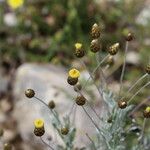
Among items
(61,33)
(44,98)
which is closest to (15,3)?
(61,33)

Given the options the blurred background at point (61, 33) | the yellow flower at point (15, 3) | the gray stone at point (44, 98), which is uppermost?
the yellow flower at point (15, 3)

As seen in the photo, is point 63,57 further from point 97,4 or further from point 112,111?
point 112,111

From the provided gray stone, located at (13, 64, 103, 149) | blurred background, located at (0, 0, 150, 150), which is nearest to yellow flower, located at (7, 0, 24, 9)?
blurred background, located at (0, 0, 150, 150)

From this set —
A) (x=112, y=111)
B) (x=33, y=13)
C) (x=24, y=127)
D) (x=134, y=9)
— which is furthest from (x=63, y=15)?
(x=112, y=111)

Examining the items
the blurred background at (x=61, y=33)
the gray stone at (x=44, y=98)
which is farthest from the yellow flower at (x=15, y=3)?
the gray stone at (x=44, y=98)

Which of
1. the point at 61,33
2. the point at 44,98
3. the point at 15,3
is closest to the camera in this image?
the point at 44,98

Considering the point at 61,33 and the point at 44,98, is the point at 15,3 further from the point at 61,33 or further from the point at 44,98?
the point at 44,98

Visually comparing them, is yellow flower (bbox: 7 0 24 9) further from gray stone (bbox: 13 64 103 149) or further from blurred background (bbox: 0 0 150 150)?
gray stone (bbox: 13 64 103 149)

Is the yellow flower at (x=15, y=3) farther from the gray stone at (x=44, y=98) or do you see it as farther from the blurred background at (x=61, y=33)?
the gray stone at (x=44, y=98)
